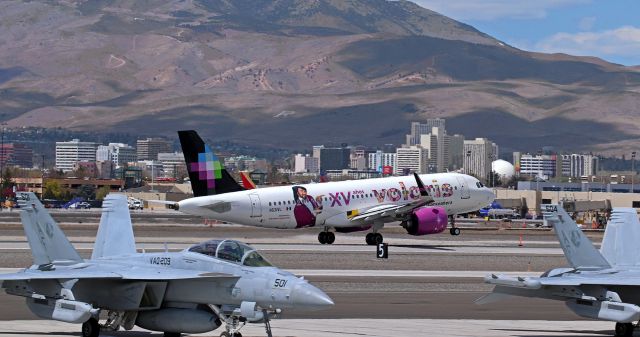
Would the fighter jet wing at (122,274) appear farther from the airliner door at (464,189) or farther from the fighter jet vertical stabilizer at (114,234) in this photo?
the airliner door at (464,189)

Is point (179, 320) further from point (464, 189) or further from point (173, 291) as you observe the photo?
point (464, 189)

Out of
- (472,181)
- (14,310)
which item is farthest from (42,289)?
(472,181)

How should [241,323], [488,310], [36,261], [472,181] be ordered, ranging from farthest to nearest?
[472,181], [488,310], [36,261], [241,323]

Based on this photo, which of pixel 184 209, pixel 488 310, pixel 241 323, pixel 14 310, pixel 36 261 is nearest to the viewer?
pixel 241 323

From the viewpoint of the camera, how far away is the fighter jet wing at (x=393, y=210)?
77.2 metres

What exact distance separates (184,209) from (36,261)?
40501 millimetres

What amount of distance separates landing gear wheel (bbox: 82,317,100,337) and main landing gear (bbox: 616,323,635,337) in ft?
42.2

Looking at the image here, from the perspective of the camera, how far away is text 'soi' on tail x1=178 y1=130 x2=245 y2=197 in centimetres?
7500

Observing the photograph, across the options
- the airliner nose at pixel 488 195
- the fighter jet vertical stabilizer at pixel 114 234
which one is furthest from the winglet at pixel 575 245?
the airliner nose at pixel 488 195

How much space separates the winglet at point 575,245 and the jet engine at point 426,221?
39.2m

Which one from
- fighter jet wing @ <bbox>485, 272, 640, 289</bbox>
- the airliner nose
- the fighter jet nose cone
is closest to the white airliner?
the airliner nose

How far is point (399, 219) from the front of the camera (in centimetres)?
7781

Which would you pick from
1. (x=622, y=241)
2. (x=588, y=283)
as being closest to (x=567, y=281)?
(x=588, y=283)

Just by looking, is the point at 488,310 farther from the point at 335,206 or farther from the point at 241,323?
the point at 335,206
